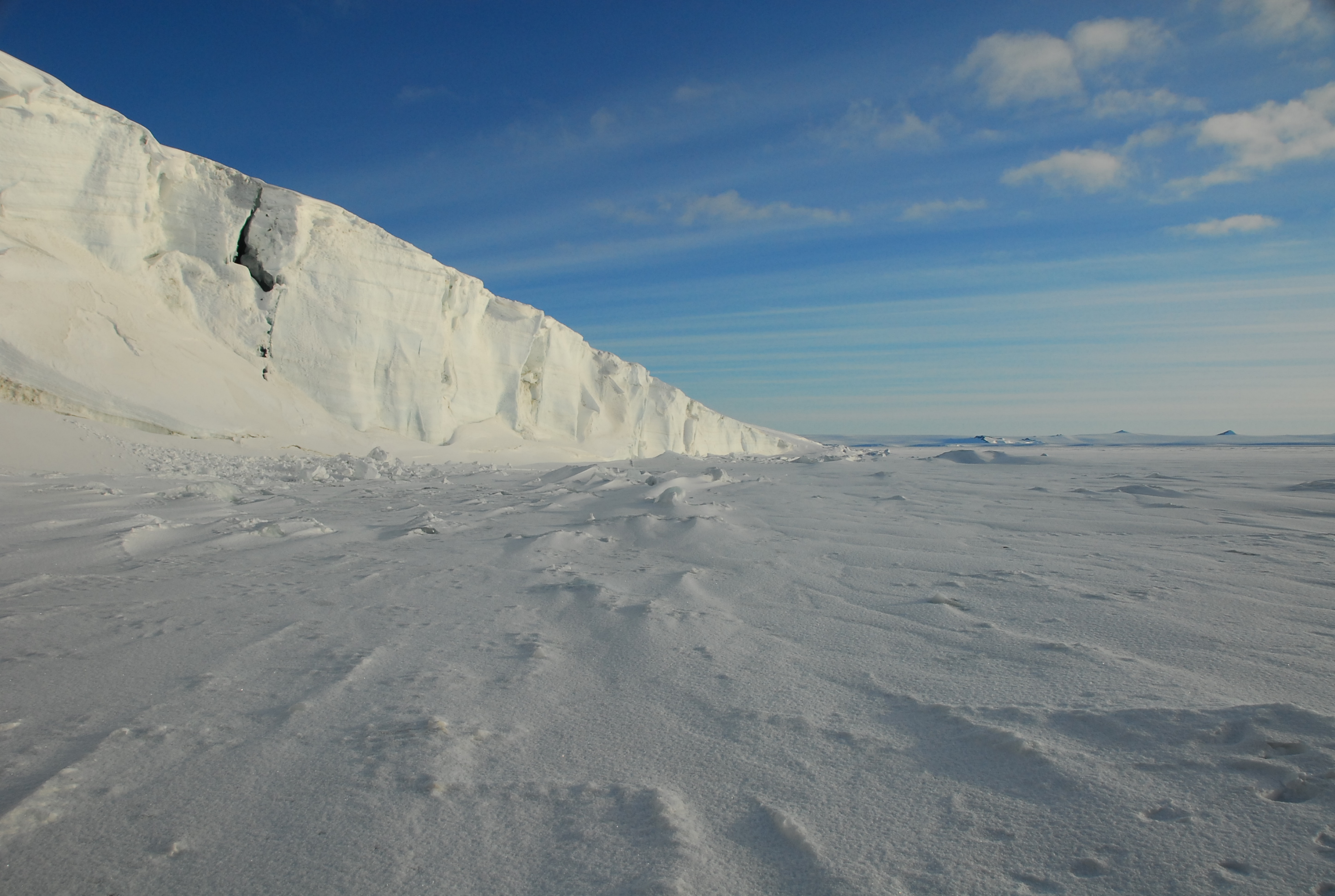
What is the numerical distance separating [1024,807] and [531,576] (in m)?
2.32

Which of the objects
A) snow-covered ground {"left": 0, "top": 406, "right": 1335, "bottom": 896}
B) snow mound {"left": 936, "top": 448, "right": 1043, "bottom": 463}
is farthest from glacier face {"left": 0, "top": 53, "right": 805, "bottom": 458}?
snow mound {"left": 936, "top": 448, "right": 1043, "bottom": 463}

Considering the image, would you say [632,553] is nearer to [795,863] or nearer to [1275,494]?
[795,863]

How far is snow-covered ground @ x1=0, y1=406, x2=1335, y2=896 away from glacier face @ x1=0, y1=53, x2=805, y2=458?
6002 millimetres

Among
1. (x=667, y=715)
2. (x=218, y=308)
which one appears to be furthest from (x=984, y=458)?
(x=218, y=308)

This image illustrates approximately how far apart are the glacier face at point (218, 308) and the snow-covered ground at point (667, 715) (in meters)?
6.00

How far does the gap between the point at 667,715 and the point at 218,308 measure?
12.8 meters

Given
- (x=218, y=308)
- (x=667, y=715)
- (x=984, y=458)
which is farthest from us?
(x=218, y=308)

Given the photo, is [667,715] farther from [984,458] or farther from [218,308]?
[218,308]

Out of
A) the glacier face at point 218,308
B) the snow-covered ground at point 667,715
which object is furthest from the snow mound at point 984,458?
the glacier face at point 218,308

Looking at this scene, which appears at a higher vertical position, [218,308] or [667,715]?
[218,308]

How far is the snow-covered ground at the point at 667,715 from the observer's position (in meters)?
1.16

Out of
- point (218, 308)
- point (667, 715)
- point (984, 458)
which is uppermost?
point (218, 308)

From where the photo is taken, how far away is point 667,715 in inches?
67.4

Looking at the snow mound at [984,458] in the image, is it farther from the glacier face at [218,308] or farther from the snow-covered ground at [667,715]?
the glacier face at [218,308]
